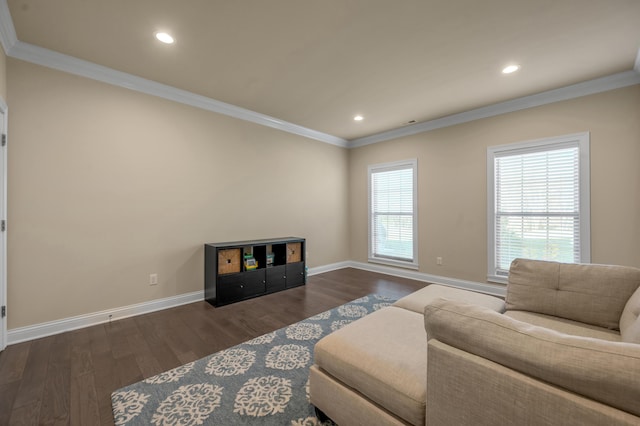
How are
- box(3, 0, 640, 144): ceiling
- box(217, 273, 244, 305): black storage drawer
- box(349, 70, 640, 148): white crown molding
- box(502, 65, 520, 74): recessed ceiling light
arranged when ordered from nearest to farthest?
box(3, 0, 640, 144): ceiling
box(502, 65, 520, 74): recessed ceiling light
box(349, 70, 640, 148): white crown molding
box(217, 273, 244, 305): black storage drawer

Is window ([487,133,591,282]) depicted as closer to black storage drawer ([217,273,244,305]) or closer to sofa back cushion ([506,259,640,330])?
sofa back cushion ([506,259,640,330])

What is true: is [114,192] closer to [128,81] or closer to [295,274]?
[128,81]

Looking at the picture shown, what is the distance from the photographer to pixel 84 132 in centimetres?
285

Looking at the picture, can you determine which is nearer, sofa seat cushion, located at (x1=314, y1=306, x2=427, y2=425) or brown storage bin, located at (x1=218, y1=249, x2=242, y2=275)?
sofa seat cushion, located at (x1=314, y1=306, x2=427, y2=425)

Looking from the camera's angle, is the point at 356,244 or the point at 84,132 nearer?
the point at 84,132

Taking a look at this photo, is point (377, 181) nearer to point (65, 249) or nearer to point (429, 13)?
point (429, 13)

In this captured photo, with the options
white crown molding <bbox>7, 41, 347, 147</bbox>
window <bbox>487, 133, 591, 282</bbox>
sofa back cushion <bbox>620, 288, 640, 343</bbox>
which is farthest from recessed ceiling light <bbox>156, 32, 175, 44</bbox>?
window <bbox>487, 133, 591, 282</bbox>

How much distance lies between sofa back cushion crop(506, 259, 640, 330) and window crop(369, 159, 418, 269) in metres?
2.71

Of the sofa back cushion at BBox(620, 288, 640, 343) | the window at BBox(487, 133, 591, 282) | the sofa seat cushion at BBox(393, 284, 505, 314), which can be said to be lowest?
the sofa seat cushion at BBox(393, 284, 505, 314)

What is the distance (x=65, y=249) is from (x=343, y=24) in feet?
11.3

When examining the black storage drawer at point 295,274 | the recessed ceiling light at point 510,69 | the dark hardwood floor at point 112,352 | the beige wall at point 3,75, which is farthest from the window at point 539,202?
the beige wall at point 3,75

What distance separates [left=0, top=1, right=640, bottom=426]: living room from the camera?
2600 mm

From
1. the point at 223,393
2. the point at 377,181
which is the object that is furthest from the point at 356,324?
the point at 377,181

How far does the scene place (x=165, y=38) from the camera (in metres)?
2.41
